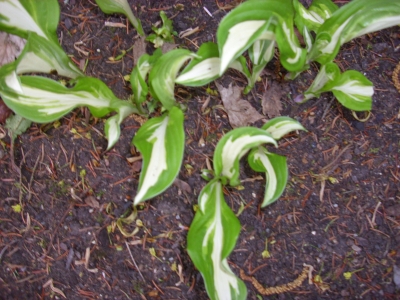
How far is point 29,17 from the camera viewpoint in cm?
106

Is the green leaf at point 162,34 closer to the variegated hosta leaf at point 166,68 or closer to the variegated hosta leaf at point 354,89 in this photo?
the variegated hosta leaf at point 166,68

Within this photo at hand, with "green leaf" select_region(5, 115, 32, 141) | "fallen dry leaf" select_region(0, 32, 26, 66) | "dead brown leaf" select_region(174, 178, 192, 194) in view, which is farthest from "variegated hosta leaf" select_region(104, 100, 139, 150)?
"fallen dry leaf" select_region(0, 32, 26, 66)

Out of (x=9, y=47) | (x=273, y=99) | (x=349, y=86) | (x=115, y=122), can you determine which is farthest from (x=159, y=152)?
(x=9, y=47)

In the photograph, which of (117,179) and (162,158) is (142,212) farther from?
(162,158)

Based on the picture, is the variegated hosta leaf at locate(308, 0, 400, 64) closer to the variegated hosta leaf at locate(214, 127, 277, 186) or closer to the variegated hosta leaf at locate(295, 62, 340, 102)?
the variegated hosta leaf at locate(295, 62, 340, 102)

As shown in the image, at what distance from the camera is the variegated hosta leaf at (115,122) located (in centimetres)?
103

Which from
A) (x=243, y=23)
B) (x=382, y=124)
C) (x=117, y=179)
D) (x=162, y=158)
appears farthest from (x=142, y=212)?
(x=382, y=124)

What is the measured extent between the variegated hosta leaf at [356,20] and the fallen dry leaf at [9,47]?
0.98m

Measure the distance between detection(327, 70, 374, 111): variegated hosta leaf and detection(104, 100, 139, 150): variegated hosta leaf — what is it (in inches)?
23.2

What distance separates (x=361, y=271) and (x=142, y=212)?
697 mm

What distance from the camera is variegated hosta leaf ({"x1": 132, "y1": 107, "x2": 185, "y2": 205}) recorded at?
948 millimetres

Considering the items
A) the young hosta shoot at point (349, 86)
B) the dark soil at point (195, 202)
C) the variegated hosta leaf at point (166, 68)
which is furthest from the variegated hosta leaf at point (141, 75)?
the young hosta shoot at point (349, 86)

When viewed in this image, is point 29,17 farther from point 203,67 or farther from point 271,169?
point 271,169

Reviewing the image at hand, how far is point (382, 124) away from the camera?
126 cm
